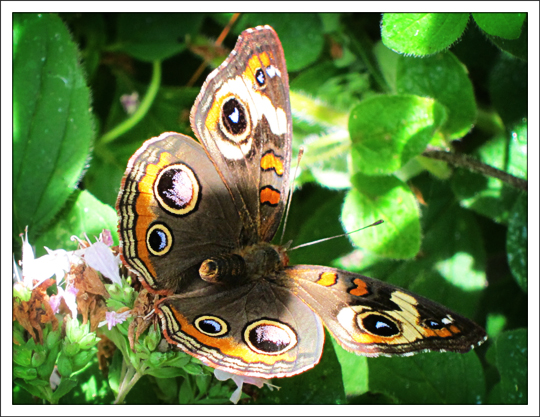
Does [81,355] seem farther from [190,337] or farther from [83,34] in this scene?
[83,34]

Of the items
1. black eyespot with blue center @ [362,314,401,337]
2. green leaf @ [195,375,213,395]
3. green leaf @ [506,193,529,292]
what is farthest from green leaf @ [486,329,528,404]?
green leaf @ [195,375,213,395]

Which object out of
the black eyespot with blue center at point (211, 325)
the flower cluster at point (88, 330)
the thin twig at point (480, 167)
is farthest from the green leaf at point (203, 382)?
the thin twig at point (480, 167)

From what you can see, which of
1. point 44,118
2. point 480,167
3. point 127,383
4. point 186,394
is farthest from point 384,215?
point 44,118

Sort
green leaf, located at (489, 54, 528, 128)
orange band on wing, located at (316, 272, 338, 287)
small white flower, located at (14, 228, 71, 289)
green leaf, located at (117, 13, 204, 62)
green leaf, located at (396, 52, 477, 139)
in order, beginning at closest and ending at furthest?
orange band on wing, located at (316, 272, 338, 287), small white flower, located at (14, 228, 71, 289), green leaf, located at (396, 52, 477, 139), green leaf, located at (489, 54, 528, 128), green leaf, located at (117, 13, 204, 62)

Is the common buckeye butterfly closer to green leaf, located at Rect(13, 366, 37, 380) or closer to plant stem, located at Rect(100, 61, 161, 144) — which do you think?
green leaf, located at Rect(13, 366, 37, 380)

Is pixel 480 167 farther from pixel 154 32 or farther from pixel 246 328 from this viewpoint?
pixel 154 32

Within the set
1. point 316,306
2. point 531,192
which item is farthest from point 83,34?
point 531,192

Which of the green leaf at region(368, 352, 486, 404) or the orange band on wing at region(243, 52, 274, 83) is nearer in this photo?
the orange band on wing at region(243, 52, 274, 83)

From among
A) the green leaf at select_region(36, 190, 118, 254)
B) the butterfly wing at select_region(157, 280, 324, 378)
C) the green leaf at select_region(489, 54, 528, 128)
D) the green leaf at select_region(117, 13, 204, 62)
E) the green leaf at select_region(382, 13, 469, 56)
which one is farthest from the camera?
the green leaf at select_region(117, 13, 204, 62)

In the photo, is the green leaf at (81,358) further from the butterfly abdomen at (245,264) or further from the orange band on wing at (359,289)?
the orange band on wing at (359,289)
